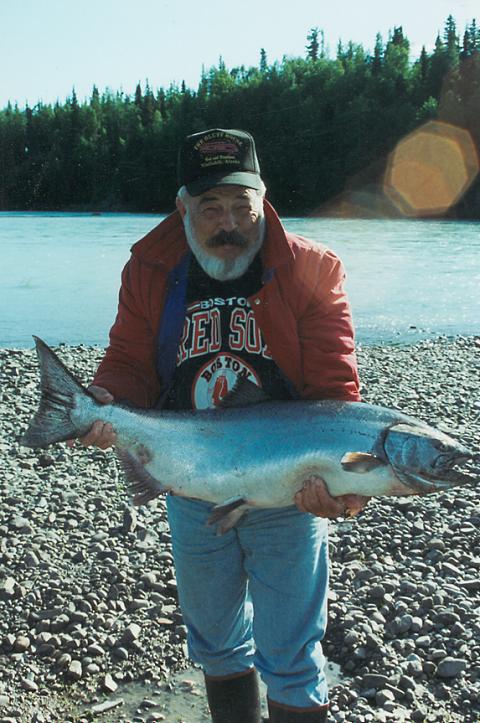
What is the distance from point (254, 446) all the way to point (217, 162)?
1152 millimetres

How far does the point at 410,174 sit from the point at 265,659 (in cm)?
7155

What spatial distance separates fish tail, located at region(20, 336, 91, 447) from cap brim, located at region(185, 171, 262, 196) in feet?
2.87

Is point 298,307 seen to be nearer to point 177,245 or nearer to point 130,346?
point 177,245

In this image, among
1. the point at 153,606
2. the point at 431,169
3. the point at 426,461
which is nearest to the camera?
the point at 426,461

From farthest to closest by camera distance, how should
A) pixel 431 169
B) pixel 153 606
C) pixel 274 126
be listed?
1. pixel 274 126
2. pixel 431 169
3. pixel 153 606

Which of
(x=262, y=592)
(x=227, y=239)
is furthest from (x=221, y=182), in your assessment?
(x=262, y=592)

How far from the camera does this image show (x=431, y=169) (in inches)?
2680

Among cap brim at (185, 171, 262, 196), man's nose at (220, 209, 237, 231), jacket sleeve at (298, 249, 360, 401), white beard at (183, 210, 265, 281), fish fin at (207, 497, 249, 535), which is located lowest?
fish fin at (207, 497, 249, 535)

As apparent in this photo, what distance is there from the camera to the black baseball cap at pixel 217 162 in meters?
3.11

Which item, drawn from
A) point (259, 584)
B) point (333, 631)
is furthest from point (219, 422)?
point (333, 631)

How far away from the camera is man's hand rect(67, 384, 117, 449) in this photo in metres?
3.15

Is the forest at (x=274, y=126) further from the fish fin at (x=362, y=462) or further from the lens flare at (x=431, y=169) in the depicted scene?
the fish fin at (x=362, y=462)

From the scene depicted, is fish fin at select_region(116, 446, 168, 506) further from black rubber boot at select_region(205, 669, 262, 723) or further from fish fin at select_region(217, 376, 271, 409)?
black rubber boot at select_region(205, 669, 262, 723)

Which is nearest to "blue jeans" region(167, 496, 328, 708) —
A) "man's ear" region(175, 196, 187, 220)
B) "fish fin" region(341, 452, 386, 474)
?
"fish fin" region(341, 452, 386, 474)
